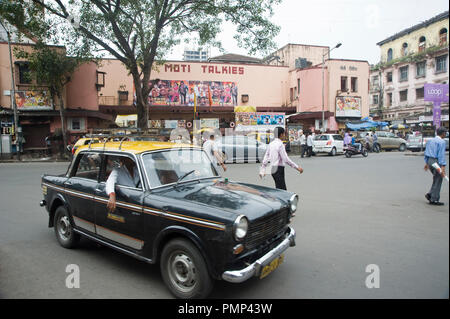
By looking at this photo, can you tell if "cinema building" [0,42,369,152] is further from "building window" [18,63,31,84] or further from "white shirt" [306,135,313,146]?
"white shirt" [306,135,313,146]

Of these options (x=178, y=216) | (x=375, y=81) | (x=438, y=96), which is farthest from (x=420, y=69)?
(x=178, y=216)

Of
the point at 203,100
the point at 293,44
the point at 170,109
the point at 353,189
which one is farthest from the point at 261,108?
the point at 353,189

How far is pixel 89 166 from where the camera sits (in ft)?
14.6

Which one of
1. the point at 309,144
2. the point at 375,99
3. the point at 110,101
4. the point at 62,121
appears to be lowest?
the point at 309,144

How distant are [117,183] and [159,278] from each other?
1283 millimetres

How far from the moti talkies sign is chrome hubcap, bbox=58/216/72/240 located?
A: 26654 millimetres

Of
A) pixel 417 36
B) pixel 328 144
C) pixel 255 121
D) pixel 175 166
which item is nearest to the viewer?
pixel 175 166

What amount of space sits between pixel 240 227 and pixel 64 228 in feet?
10.8

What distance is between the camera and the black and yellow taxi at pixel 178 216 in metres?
Answer: 2.82

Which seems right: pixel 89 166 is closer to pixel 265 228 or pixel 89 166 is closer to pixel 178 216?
pixel 178 216

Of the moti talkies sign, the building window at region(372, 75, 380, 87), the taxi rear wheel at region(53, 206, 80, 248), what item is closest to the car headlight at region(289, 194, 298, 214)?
the taxi rear wheel at region(53, 206, 80, 248)

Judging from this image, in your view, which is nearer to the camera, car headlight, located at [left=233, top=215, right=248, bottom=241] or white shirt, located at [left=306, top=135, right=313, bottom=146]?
car headlight, located at [left=233, top=215, right=248, bottom=241]

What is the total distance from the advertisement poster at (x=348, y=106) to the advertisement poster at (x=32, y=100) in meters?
25.8

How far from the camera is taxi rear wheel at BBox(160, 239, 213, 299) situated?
9.36 ft
